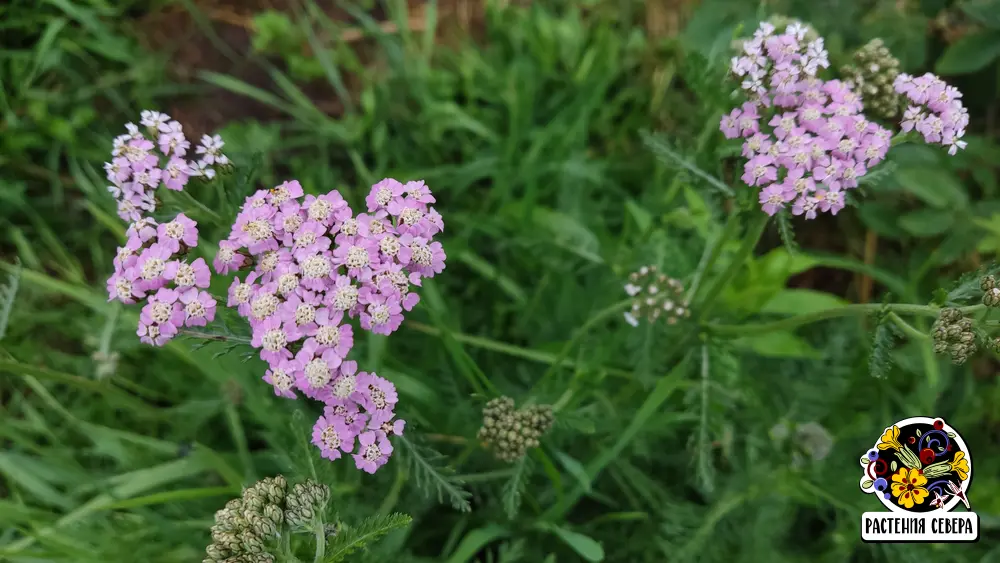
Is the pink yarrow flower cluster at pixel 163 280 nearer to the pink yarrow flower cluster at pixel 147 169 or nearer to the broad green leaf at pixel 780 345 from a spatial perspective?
the pink yarrow flower cluster at pixel 147 169

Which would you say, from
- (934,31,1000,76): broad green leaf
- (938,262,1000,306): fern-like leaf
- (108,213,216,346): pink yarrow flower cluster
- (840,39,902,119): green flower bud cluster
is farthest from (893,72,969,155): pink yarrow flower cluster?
(108,213,216,346): pink yarrow flower cluster

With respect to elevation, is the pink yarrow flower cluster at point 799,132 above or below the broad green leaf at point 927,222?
below

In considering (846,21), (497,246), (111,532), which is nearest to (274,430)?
(111,532)

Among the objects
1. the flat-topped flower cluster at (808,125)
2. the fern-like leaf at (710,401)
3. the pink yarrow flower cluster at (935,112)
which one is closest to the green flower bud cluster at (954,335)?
the flat-topped flower cluster at (808,125)

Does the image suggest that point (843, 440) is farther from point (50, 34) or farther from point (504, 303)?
point (50, 34)

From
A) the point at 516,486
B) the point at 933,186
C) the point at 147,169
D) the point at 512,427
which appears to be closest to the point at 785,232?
the point at 512,427

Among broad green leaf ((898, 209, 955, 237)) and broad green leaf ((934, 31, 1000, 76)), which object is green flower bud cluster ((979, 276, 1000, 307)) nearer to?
broad green leaf ((898, 209, 955, 237))

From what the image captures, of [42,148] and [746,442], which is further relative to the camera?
[42,148]
